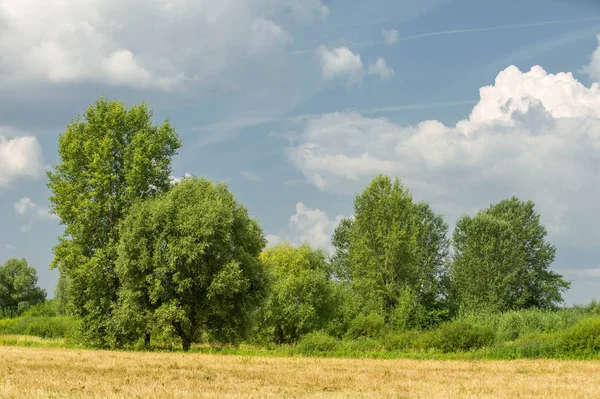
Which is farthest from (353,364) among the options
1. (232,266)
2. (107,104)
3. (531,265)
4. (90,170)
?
(531,265)

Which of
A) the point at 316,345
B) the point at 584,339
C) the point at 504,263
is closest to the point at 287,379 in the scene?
the point at 316,345

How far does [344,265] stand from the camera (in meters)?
87.5

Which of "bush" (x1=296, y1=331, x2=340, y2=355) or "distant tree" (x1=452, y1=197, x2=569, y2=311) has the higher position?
"distant tree" (x1=452, y1=197, x2=569, y2=311)

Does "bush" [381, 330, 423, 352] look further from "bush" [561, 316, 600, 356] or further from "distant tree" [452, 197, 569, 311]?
"distant tree" [452, 197, 569, 311]

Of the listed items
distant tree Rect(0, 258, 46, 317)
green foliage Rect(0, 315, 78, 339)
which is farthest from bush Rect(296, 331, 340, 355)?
distant tree Rect(0, 258, 46, 317)

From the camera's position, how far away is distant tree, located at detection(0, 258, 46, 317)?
10769 centimetres

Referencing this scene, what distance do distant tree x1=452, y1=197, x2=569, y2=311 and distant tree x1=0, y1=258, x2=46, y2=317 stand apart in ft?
254

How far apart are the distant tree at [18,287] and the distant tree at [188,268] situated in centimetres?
7521

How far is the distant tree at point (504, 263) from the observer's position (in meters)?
72.0

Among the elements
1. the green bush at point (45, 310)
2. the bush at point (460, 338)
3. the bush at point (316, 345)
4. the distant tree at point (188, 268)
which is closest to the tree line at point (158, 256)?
the distant tree at point (188, 268)

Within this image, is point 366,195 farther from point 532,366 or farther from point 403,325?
point 532,366

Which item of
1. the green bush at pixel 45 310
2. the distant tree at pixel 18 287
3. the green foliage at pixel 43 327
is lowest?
the green foliage at pixel 43 327

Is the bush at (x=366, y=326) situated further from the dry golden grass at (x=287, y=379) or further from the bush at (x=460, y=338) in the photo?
the dry golden grass at (x=287, y=379)

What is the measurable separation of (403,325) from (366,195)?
577 inches
